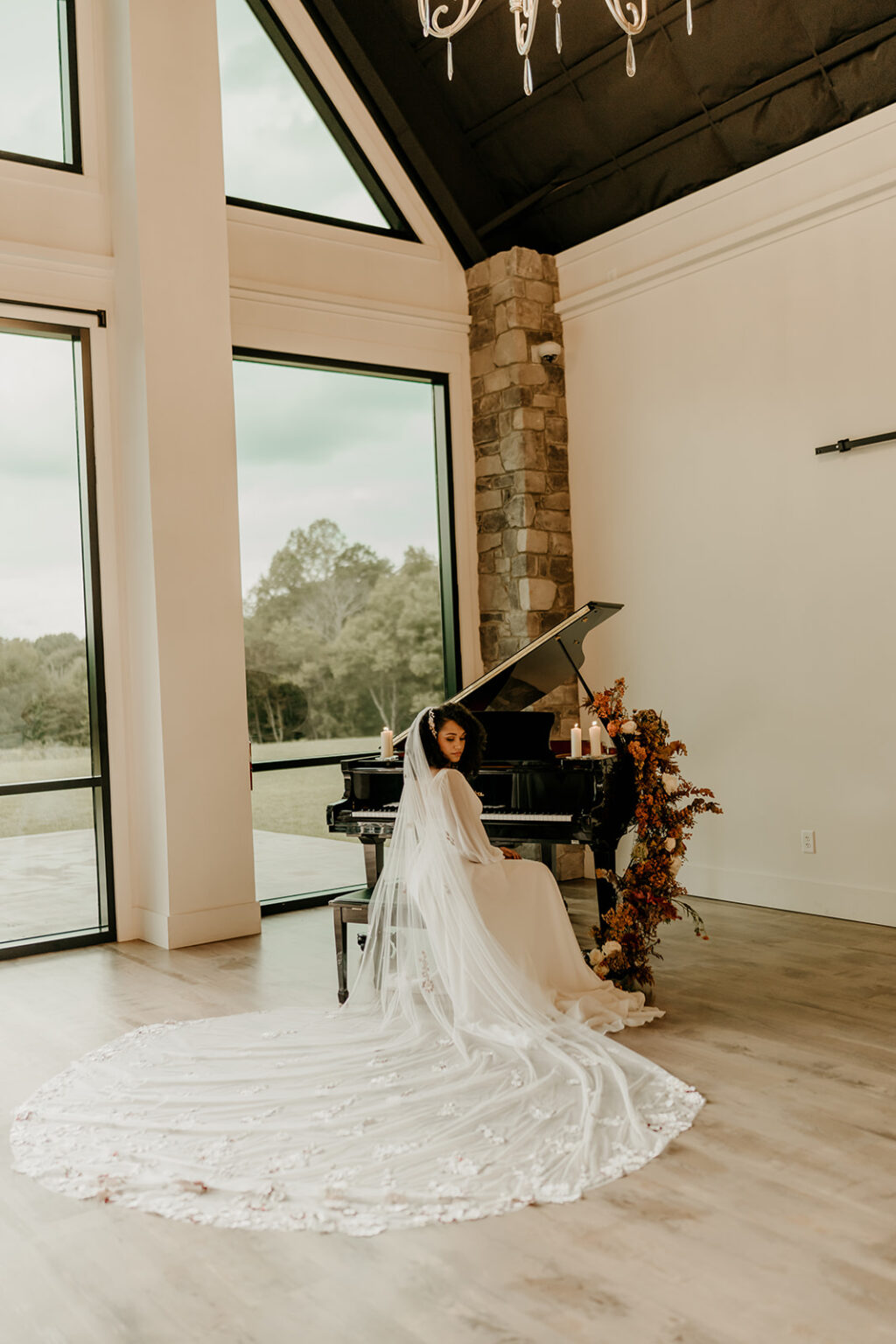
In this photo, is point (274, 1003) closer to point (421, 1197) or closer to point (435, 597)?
point (421, 1197)

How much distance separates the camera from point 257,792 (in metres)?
6.80

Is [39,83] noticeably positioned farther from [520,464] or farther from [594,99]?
[520,464]

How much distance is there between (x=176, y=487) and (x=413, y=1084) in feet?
11.7

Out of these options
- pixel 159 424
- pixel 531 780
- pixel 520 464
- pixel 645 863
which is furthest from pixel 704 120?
pixel 645 863

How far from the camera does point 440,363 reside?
7656 millimetres

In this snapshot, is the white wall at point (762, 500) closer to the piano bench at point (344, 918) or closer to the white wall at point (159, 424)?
the white wall at point (159, 424)

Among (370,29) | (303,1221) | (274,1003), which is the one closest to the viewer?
(303,1221)

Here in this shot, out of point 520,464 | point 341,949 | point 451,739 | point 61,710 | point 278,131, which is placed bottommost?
point 341,949

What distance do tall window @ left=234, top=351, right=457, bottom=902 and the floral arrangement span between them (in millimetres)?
2615

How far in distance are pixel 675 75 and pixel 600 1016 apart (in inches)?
200

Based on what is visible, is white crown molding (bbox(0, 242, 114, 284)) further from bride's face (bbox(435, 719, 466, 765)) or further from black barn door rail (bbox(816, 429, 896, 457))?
black barn door rail (bbox(816, 429, 896, 457))

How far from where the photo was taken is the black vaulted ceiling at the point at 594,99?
585 cm

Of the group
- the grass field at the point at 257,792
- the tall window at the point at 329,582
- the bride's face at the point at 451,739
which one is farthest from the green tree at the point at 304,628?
the bride's face at the point at 451,739

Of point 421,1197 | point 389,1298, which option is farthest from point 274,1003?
point 389,1298
